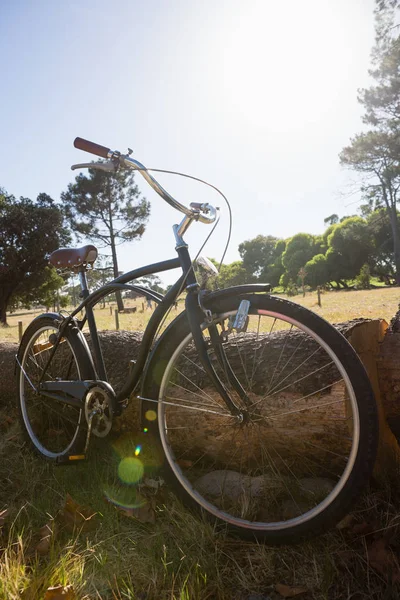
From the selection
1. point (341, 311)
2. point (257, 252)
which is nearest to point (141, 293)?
point (341, 311)

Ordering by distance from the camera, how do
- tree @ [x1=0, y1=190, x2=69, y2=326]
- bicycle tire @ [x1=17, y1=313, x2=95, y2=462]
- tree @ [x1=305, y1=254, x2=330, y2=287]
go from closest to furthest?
bicycle tire @ [x1=17, y1=313, x2=95, y2=462]
tree @ [x1=0, y1=190, x2=69, y2=326]
tree @ [x1=305, y1=254, x2=330, y2=287]

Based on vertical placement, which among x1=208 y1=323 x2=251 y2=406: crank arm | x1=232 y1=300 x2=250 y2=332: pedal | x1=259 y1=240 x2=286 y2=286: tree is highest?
x1=259 y1=240 x2=286 y2=286: tree

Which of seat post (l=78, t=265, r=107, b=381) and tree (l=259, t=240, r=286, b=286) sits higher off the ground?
tree (l=259, t=240, r=286, b=286)

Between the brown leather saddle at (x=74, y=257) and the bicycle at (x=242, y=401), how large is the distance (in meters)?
0.01

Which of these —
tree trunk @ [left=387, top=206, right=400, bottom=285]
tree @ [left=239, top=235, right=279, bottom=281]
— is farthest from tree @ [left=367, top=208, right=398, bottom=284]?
tree @ [left=239, top=235, right=279, bottom=281]

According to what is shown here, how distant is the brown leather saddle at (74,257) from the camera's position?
2.91m

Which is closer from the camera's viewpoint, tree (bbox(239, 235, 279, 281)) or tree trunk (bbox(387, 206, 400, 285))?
tree trunk (bbox(387, 206, 400, 285))

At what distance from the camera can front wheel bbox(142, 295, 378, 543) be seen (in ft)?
5.78

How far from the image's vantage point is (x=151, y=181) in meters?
2.24

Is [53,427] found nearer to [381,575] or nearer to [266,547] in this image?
[266,547]

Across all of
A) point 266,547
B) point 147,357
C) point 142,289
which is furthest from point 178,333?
point 266,547

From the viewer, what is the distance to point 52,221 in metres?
30.5

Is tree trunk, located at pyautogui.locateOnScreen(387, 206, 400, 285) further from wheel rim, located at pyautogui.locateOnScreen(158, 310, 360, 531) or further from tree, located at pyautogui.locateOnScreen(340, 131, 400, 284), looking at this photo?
wheel rim, located at pyautogui.locateOnScreen(158, 310, 360, 531)

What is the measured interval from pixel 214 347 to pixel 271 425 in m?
0.60
